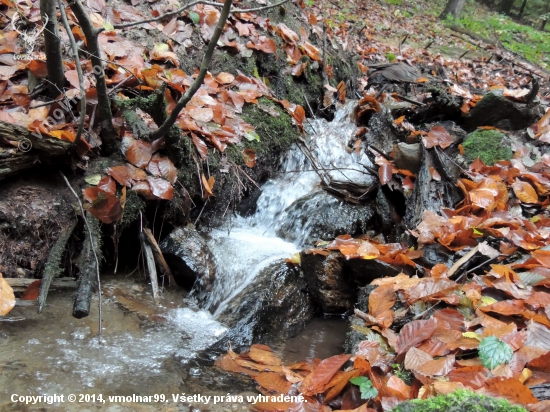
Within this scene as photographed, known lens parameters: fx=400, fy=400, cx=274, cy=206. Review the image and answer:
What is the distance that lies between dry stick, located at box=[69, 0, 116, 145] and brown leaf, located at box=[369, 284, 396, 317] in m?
2.08

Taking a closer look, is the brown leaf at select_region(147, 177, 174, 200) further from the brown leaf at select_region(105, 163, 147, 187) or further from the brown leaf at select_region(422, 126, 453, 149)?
the brown leaf at select_region(422, 126, 453, 149)

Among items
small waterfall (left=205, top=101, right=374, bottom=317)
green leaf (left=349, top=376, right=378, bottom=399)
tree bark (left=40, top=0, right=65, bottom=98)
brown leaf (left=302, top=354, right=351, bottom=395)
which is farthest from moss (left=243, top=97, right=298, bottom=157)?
green leaf (left=349, top=376, right=378, bottom=399)

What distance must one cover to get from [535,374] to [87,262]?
7.78ft

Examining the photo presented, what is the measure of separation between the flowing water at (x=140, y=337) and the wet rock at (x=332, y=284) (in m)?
0.17

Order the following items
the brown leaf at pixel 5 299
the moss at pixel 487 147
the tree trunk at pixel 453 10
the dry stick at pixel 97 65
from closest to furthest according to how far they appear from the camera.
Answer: the brown leaf at pixel 5 299
the dry stick at pixel 97 65
the moss at pixel 487 147
the tree trunk at pixel 453 10

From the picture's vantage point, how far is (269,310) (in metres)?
2.88

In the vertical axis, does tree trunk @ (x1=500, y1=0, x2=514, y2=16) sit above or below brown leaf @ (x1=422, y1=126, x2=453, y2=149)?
above

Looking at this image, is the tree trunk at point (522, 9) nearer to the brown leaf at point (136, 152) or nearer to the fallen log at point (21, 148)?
the brown leaf at point (136, 152)

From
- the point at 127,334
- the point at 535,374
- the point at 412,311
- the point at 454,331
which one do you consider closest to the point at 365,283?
the point at 412,311

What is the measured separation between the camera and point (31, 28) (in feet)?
10.8

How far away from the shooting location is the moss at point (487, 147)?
390 centimetres

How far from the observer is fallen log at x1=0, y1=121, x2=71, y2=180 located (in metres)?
2.38

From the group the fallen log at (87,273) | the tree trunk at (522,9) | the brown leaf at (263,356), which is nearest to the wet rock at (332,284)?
the brown leaf at (263,356)

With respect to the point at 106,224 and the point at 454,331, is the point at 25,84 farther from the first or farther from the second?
the point at 454,331
